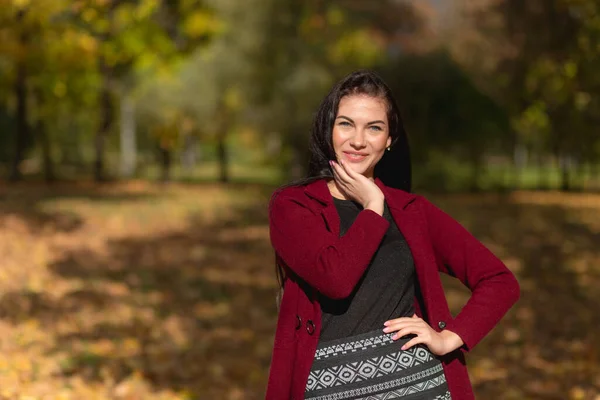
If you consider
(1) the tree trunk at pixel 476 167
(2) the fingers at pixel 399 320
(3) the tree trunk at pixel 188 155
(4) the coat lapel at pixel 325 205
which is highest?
(4) the coat lapel at pixel 325 205

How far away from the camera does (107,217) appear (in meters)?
15.8

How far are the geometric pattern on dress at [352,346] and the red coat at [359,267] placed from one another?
34 millimetres

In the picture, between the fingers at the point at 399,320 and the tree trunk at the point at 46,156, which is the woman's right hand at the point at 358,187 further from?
the tree trunk at the point at 46,156

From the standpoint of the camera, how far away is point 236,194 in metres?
25.7

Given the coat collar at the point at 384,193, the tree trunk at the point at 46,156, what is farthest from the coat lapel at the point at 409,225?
the tree trunk at the point at 46,156

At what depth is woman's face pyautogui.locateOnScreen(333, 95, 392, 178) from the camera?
212cm

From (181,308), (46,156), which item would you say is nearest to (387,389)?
(181,308)

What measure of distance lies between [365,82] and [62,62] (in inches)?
569

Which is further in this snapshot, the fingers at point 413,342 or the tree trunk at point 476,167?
the tree trunk at point 476,167

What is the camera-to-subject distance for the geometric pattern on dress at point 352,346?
6.67 feet

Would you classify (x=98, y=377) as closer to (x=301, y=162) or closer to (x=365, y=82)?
(x=365, y=82)

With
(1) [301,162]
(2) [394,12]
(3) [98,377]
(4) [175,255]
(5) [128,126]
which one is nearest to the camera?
(3) [98,377]

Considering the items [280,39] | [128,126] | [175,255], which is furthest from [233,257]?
[128,126]

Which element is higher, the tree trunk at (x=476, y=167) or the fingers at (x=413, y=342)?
the fingers at (x=413, y=342)
